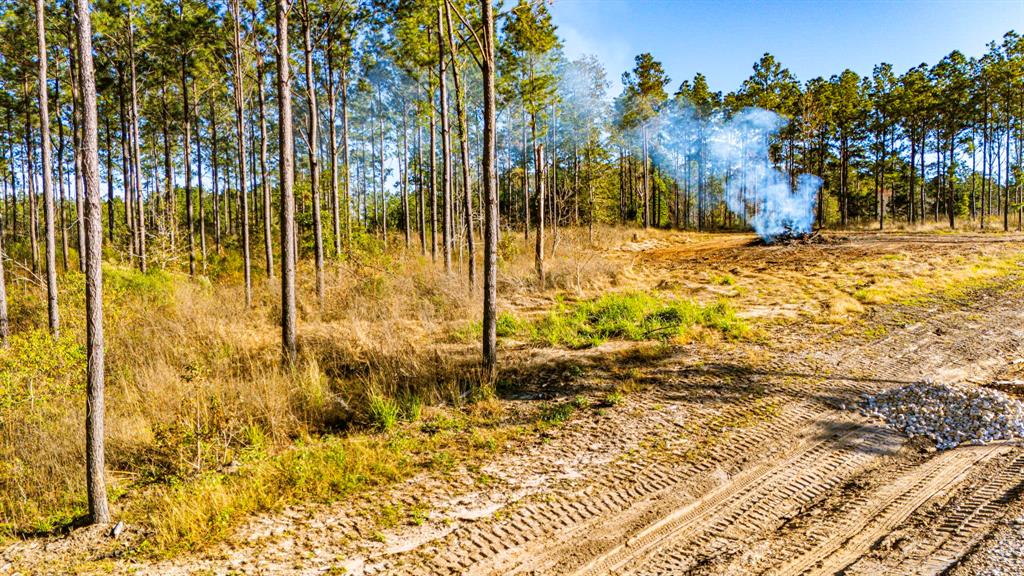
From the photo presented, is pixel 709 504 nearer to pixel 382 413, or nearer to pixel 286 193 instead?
pixel 382 413

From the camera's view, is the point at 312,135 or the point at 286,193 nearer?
the point at 286,193

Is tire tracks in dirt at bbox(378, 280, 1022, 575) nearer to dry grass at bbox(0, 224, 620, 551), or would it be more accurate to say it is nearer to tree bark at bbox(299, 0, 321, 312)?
dry grass at bbox(0, 224, 620, 551)

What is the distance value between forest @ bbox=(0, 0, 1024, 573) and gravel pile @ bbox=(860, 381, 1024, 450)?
147cm

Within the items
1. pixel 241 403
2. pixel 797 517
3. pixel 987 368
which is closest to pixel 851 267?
pixel 987 368

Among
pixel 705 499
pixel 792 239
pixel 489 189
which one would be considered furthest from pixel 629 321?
pixel 792 239

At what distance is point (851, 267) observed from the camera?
16.1m

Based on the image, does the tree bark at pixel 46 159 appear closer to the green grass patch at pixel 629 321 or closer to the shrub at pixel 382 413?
the shrub at pixel 382 413

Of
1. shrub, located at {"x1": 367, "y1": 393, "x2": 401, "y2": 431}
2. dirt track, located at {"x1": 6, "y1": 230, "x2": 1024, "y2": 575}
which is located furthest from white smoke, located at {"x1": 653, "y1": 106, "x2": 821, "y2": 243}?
shrub, located at {"x1": 367, "y1": 393, "x2": 401, "y2": 431}

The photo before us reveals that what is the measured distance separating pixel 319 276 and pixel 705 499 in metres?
11.0

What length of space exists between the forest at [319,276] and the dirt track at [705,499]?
369 millimetres

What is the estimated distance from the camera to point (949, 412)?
228 inches

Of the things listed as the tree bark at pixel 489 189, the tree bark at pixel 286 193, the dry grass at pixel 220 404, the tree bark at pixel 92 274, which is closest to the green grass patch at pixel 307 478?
the dry grass at pixel 220 404

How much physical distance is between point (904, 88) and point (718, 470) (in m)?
39.3

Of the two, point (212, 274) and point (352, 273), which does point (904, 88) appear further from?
point (212, 274)
